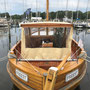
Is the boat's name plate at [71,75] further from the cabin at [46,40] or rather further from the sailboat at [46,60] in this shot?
the cabin at [46,40]

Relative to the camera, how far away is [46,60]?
4988mm

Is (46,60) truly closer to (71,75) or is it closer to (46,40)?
(71,75)

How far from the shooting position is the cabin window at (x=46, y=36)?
225 inches

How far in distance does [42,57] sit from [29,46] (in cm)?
84

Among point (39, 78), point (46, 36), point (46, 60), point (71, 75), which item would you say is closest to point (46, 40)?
point (46, 36)

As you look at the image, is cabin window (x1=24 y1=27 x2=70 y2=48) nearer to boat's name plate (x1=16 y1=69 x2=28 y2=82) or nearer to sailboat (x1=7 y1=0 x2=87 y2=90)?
sailboat (x1=7 y1=0 x2=87 y2=90)

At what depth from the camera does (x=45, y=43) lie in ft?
19.2

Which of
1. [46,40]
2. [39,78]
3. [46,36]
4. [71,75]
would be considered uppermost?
[46,36]

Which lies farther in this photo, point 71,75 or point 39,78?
point 71,75

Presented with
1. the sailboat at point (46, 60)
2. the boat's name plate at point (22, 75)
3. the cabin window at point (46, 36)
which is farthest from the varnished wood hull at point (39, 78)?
the cabin window at point (46, 36)

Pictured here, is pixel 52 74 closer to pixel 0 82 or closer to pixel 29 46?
pixel 29 46

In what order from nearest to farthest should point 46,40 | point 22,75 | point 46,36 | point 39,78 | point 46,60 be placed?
point 39,78
point 22,75
point 46,60
point 46,40
point 46,36

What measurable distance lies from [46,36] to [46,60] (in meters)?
Result: 1.92

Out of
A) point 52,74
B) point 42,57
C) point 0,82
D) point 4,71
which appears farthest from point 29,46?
point 4,71
